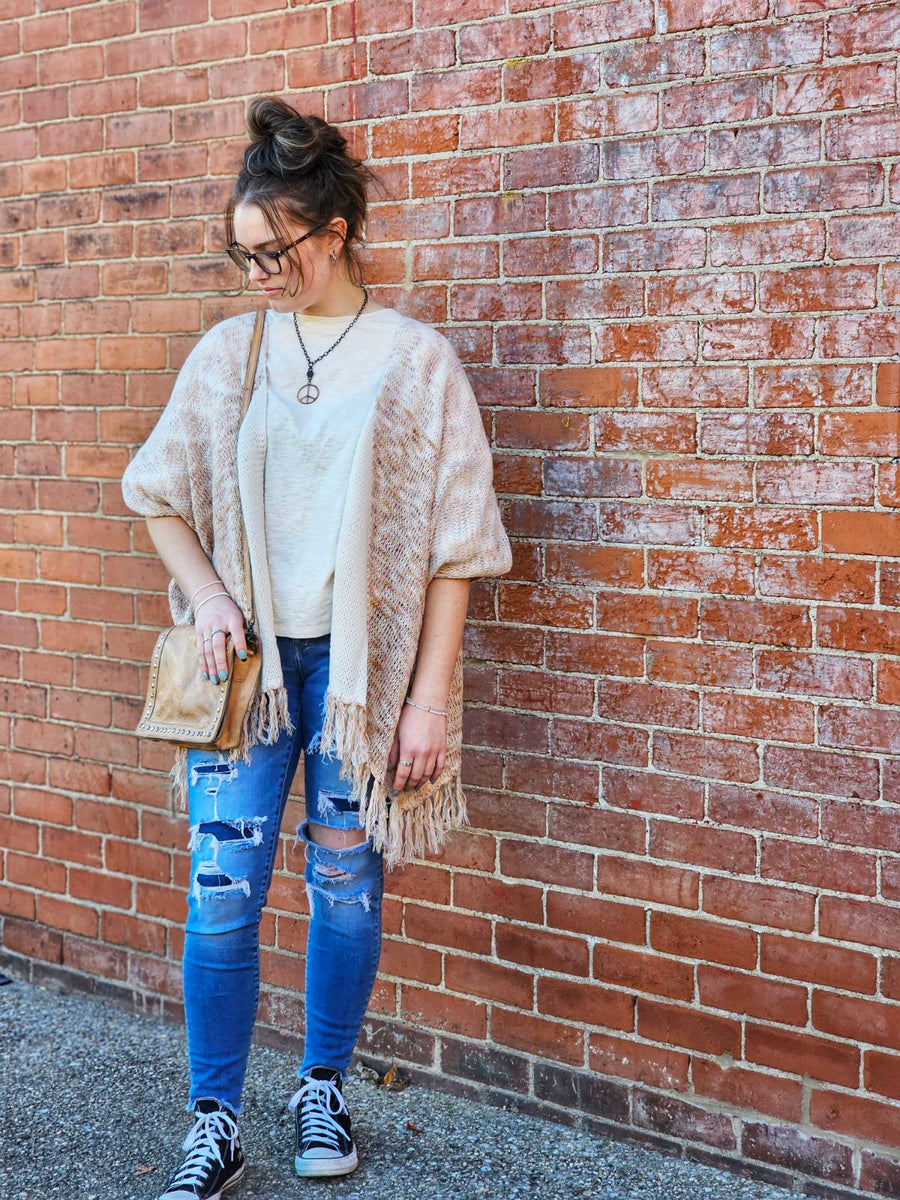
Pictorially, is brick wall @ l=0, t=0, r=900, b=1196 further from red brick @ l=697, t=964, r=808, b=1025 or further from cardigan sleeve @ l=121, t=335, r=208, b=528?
cardigan sleeve @ l=121, t=335, r=208, b=528

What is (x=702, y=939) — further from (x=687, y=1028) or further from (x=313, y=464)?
(x=313, y=464)

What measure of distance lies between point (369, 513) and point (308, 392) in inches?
12.5

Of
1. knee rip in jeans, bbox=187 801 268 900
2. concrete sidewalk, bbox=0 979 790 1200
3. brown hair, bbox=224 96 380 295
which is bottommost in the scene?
concrete sidewalk, bbox=0 979 790 1200

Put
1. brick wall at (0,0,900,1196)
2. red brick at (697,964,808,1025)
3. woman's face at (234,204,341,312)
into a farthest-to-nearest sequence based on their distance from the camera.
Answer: red brick at (697,964,808,1025), brick wall at (0,0,900,1196), woman's face at (234,204,341,312)

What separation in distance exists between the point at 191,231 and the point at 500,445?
3.74 feet

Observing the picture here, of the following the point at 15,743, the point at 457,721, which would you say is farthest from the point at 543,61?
the point at 15,743

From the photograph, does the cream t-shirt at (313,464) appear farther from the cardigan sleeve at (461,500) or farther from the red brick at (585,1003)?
the red brick at (585,1003)

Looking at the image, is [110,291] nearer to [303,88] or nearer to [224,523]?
[303,88]

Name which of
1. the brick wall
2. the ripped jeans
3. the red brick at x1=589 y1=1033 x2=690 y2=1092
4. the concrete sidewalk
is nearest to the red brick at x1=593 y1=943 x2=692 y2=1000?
the brick wall

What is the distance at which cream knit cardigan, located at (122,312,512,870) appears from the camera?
2523mm

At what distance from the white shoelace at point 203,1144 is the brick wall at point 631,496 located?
73cm

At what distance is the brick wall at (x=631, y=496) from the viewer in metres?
2.61

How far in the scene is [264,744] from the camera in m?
2.61

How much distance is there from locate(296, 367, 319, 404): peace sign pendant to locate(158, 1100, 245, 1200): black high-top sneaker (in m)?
1.51
